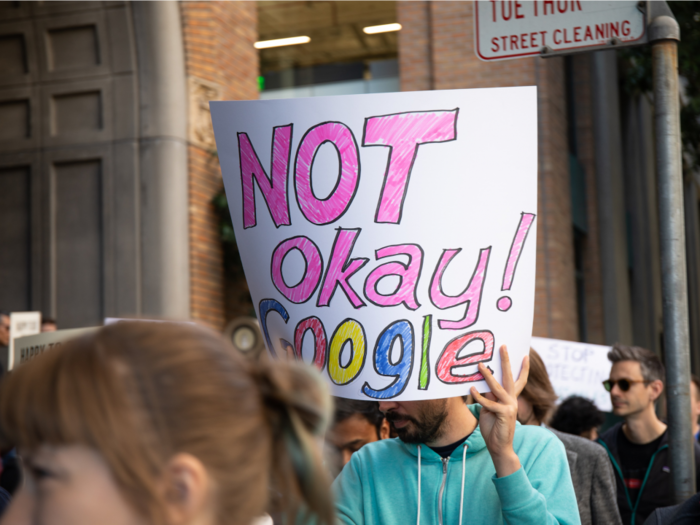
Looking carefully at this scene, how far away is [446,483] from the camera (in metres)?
2.39

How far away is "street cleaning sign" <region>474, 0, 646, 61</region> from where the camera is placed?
3193 millimetres

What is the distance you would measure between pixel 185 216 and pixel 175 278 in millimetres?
651

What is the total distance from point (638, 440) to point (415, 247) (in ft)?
9.55

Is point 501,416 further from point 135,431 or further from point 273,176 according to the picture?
point 135,431

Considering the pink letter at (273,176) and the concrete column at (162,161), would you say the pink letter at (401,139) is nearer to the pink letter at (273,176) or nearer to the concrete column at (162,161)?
the pink letter at (273,176)

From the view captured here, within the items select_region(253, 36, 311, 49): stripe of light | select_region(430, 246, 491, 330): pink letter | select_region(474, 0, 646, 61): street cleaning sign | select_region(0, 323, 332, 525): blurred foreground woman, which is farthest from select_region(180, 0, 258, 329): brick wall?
select_region(253, 36, 311, 49): stripe of light

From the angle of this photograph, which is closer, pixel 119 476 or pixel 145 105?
pixel 119 476

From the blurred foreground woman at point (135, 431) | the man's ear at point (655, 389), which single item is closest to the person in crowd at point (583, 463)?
the man's ear at point (655, 389)

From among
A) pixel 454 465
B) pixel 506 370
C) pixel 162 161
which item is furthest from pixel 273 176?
pixel 162 161

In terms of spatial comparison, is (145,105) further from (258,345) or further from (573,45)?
(573,45)

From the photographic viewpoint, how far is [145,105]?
861cm

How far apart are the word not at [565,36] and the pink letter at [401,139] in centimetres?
111

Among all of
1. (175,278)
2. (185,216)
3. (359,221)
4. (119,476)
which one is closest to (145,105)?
(185,216)

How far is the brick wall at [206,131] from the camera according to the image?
28.8ft
